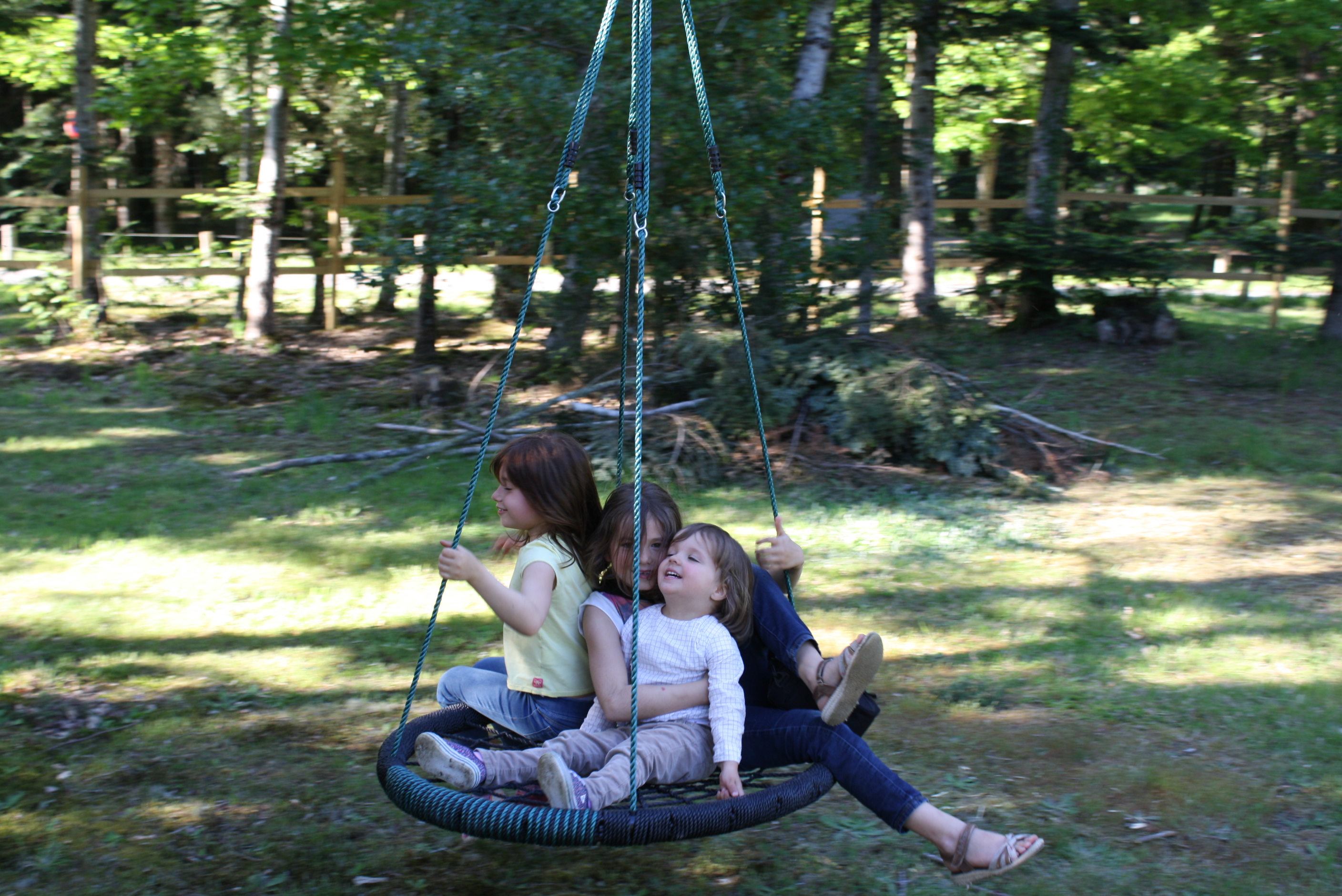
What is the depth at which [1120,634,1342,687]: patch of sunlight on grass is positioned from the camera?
447cm

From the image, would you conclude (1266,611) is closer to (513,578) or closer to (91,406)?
(513,578)

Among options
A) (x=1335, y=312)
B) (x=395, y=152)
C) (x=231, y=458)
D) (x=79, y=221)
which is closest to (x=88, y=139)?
(x=79, y=221)

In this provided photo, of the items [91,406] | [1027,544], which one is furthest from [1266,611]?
[91,406]

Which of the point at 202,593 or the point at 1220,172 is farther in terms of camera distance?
the point at 1220,172

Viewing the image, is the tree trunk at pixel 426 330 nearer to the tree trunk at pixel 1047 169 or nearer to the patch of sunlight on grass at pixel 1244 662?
the tree trunk at pixel 1047 169

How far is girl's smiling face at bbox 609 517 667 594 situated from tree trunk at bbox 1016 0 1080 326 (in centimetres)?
992

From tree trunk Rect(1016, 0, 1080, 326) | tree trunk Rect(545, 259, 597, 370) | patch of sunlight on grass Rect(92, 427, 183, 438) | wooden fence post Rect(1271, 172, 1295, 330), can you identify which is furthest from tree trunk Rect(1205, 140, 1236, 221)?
patch of sunlight on grass Rect(92, 427, 183, 438)

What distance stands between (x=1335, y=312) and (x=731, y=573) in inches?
456

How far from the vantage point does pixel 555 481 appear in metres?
2.91

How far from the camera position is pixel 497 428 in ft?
25.6

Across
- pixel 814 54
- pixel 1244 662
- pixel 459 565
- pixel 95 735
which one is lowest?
pixel 95 735

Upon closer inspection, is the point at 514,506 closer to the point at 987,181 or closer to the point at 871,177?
the point at 871,177

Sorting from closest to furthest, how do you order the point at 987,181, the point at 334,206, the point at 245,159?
1. the point at 334,206
2. the point at 245,159
3. the point at 987,181

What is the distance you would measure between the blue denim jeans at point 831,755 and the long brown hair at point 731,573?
0.25 meters
